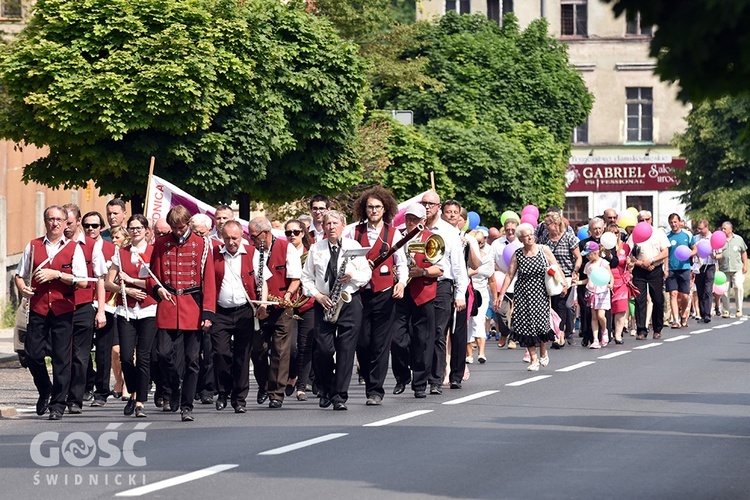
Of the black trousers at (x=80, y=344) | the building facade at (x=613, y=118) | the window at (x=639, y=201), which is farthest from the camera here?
the window at (x=639, y=201)

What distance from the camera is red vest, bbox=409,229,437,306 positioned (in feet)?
52.5

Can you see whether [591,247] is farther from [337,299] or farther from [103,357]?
[337,299]

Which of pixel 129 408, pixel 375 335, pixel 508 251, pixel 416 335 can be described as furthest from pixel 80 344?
pixel 508 251

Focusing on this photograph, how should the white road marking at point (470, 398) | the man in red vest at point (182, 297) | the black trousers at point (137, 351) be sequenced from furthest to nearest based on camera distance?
the white road marking at point (470, 398)
the black trousers at point (137, 351)
the man in red vest at point (182, 297)

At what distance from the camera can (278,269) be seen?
1545cm

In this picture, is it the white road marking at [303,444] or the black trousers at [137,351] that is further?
the black trousers at [137,351]

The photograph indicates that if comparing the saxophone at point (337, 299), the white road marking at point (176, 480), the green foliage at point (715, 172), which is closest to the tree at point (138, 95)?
the saxophone at point (337, 299)

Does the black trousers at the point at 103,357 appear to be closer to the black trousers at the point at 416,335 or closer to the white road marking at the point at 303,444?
the black trousers at the point at 416,335

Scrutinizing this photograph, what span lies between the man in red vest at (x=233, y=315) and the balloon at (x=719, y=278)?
1874cm

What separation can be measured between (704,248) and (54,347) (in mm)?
18037

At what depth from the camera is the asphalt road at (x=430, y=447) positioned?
9.98 m

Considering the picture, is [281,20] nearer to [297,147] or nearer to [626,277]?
[297,147]

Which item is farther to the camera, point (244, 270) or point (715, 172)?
point (715, 172)

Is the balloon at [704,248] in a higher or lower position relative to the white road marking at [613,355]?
higher
